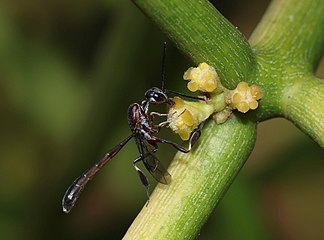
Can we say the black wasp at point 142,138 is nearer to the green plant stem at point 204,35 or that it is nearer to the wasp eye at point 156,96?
the wasp eye at point 156,96

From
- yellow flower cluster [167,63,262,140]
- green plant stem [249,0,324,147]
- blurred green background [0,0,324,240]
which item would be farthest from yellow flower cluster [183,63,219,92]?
blurred green background [0,0,324,240]

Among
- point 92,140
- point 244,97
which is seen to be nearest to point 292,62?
point 244,97

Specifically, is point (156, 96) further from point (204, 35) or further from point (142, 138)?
point (204, 35)

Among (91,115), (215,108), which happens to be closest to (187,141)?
(215,108)

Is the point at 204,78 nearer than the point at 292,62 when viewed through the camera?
Yes

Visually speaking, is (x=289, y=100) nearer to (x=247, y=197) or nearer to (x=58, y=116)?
(x=247, y=197)

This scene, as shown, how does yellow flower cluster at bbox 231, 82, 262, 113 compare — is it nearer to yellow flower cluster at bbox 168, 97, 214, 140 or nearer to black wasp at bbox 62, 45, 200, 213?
yellow flower cluster at bbox 168, 97, 214, 140
